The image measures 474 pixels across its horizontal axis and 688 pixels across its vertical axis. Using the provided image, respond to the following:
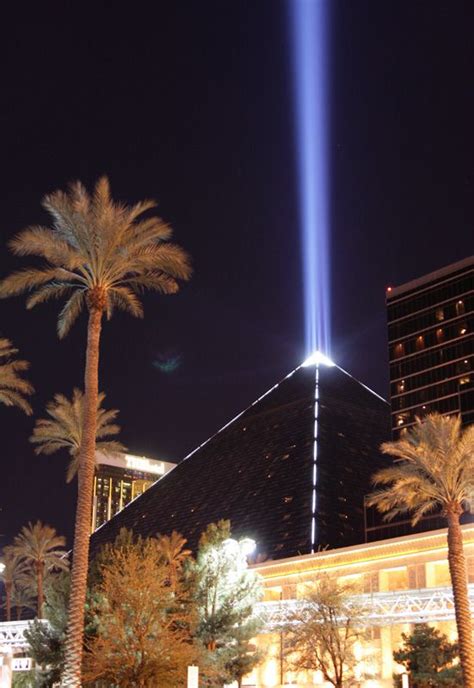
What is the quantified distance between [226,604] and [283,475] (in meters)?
53.9

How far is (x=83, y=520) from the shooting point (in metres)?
32.2

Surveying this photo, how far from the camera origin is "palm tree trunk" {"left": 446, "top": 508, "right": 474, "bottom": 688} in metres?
36.8

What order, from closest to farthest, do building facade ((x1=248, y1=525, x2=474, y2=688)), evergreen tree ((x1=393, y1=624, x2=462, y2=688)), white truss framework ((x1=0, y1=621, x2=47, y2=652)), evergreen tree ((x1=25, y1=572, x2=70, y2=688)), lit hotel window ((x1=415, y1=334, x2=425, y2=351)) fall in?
evergreen tree ((x1=25, y1=572, x2=70, y2=688)), evergreen tree ((x1=393, y1=624, x2=462, y2=688)), white truss framework ((x1=0, y1=621, x2=47, y2=652)), building facade ((x1=248, y1=525, x2=474, y2=688)), lit hotel window ((x1=415, y1=334, x2=425, y2=351))

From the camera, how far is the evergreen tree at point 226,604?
43.1 m

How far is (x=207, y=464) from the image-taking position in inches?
4471

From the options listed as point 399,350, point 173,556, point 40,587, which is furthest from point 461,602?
point 399,350

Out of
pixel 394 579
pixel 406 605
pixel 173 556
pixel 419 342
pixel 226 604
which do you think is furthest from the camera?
pixel 419 342

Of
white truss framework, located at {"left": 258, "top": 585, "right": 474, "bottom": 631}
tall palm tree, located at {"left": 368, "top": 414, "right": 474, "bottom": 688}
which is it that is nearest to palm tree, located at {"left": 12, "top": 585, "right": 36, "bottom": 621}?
white truss framework, located at {"left": 258, "top": 585, "right": 474, "bottom": 631}

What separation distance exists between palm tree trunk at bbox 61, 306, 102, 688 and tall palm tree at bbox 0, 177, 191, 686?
0.03 meters

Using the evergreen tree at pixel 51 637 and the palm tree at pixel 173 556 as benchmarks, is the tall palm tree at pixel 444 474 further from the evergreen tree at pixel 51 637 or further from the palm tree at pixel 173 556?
the evergreen tree at pixel 51 637

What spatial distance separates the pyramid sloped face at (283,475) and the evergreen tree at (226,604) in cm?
3879

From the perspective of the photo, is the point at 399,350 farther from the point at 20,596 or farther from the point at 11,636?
the point at 11,636

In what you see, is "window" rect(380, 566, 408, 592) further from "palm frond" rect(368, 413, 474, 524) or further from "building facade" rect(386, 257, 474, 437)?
"palm frond" rect(368, 413, 474, 524)

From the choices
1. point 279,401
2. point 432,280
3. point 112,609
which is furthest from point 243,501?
point 112,609
